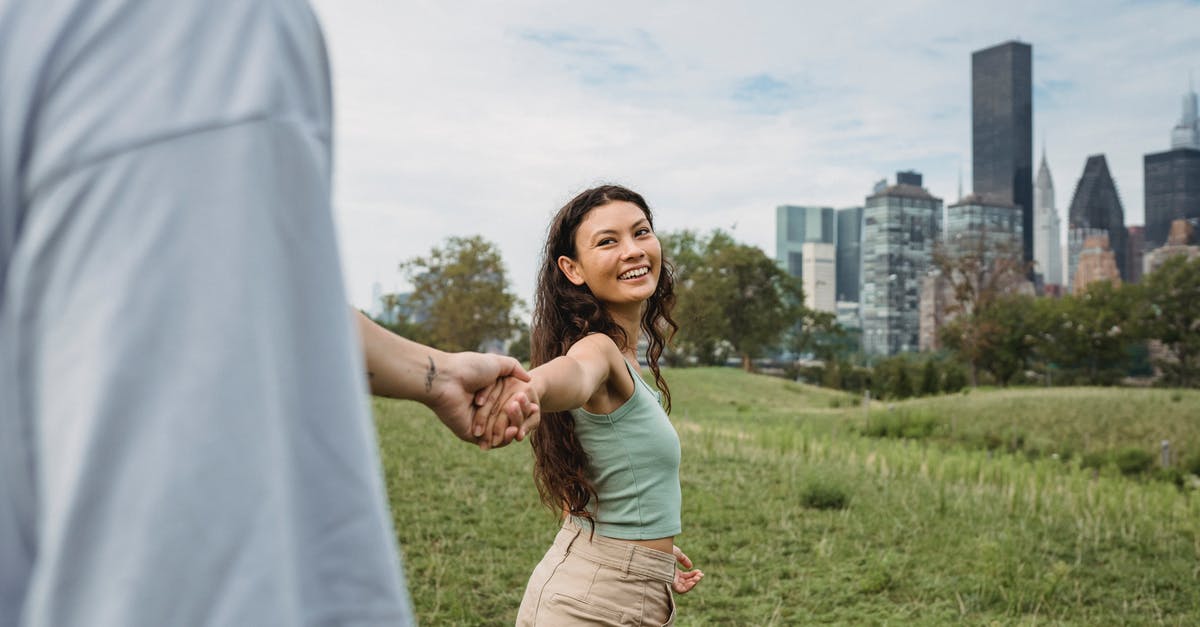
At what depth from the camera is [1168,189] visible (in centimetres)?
7562

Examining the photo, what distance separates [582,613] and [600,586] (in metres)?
0.07

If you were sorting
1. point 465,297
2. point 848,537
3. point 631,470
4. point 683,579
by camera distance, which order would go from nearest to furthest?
point 631,470 < point 683,579 < point 848,537 < point 465,297

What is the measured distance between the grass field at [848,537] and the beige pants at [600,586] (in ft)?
7.08

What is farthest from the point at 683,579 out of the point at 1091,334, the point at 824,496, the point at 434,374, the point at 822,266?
the point at 822,266

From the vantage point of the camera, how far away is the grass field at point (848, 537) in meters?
4.78

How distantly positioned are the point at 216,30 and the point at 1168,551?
21.9 feet

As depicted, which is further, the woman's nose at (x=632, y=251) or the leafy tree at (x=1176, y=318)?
the leafy tree at (x=1176, y=318)

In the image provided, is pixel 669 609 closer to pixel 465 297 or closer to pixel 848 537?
pixel 848 537

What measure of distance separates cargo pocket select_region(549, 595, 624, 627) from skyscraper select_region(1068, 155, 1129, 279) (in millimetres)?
91033

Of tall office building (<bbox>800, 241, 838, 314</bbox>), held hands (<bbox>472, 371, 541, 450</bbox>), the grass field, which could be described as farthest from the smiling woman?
tall office building (<bbox>800, 241, 838, 314</bbox>)

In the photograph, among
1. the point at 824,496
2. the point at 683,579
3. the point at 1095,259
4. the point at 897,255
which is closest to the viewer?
the point at 683,579

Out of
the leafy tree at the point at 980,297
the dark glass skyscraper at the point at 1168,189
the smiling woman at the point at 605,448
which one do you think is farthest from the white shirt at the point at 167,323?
the dark glass skyscraper at the point at 1168,189

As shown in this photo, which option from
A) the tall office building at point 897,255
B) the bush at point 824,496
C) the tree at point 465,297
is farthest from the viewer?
the tall office building at point 897,255

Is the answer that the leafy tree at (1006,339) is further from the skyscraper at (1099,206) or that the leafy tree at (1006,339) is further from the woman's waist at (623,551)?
the skyscraper at (1099,206)
